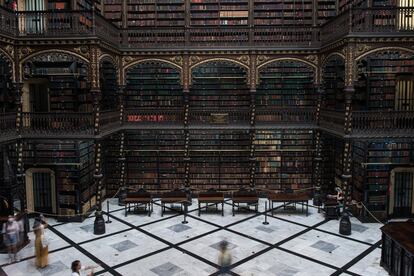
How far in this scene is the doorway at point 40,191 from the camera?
11.0 meters

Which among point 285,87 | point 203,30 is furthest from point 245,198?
point 203,30

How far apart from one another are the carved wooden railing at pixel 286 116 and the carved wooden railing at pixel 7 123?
7038 mm

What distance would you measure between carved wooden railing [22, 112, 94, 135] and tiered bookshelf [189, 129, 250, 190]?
3.79m

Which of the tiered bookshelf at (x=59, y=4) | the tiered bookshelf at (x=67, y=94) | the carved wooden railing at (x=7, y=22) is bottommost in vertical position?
the tiered bookshelf at (x=67, y=94)

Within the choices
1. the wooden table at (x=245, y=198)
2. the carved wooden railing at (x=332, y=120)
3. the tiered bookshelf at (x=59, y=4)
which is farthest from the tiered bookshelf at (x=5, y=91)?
the carved wooden railing at (x=332, y=120)

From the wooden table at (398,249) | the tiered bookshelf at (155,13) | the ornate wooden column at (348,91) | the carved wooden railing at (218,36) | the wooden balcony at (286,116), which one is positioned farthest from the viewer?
the tiered bookshelf at (155,13)

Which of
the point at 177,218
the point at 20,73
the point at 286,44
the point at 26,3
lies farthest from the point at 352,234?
the point at 26,3

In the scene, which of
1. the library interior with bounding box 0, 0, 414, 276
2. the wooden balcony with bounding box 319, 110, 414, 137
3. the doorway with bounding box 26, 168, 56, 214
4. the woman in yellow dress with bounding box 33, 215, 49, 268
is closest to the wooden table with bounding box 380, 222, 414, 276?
the library interior with bounding box 0, 0, 414, 276

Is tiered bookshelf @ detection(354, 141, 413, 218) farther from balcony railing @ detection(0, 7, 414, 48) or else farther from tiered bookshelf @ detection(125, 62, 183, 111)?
tiered bookshelf @ detection(125, 62, 183, 111)

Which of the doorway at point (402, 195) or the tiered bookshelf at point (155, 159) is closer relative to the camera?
the doorway at point (402, 195)

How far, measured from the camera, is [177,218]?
1100 centimetres

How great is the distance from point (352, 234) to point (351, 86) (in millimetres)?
3708

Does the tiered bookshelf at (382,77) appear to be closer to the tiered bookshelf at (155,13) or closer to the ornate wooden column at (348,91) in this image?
the ornate wooden column at (348,91)

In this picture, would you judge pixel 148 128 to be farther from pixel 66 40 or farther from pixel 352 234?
pixel 352 234
